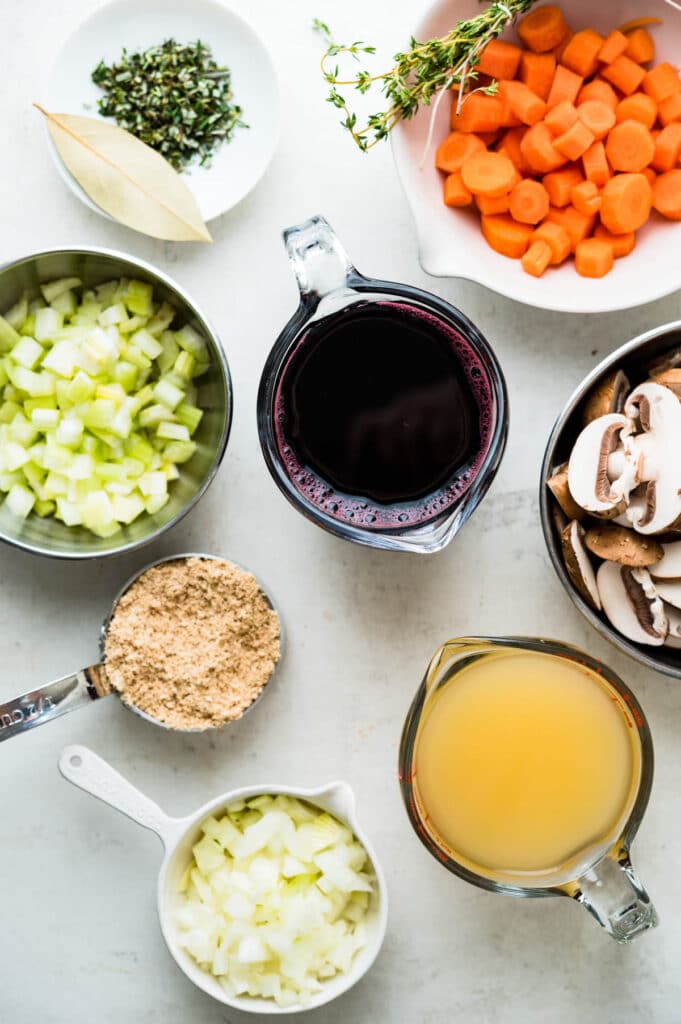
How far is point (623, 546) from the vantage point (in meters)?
1.23

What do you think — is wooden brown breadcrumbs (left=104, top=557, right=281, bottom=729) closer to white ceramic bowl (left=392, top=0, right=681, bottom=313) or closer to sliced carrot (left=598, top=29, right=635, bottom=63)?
white ceramic bowl (left=392, top=0, right=681, bottom=313)

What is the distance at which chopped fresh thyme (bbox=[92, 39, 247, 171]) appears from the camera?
144cm

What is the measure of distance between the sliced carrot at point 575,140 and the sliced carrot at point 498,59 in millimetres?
129

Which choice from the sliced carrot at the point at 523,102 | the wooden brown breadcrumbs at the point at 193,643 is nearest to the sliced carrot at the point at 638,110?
the sliced carrot at the point at 523,102

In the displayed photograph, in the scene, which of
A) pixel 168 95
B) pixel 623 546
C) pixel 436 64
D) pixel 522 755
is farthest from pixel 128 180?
pixel 522 755

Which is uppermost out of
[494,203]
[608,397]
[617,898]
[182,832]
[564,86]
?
[564,86]

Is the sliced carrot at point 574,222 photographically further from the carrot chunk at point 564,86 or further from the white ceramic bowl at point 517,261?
the carrot chunk at point 564,86

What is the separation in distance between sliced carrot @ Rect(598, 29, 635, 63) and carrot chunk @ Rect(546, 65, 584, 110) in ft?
0.15

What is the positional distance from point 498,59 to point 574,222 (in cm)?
26

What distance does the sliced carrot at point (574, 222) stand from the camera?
137 cm

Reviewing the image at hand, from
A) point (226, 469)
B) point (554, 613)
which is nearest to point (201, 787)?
point (226, 469)

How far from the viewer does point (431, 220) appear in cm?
134

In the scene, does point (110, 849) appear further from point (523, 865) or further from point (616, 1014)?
point (616, 1014)

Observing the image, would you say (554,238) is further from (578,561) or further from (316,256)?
(578,561)
